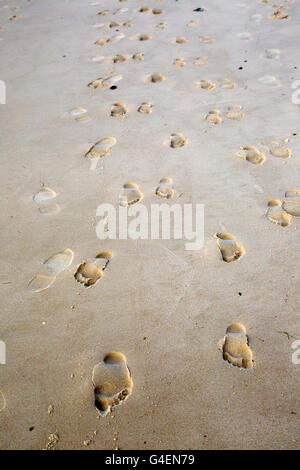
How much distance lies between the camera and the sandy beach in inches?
38.9

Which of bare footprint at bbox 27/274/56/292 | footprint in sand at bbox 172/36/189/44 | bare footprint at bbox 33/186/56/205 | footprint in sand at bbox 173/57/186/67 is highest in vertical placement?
footprint in sand at bbox 172/36/189/44

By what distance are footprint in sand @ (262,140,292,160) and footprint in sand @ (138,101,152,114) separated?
0.77 metres

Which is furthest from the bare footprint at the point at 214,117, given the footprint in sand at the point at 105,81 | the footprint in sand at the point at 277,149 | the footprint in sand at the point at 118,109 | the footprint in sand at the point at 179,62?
the footprint in sand at the point at 105,81

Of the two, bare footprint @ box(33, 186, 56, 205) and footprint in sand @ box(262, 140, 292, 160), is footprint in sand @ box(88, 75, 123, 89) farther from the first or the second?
footprint in sand @ box(262, 140, 292, 160)

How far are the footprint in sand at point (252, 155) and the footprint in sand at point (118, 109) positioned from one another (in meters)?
0.82

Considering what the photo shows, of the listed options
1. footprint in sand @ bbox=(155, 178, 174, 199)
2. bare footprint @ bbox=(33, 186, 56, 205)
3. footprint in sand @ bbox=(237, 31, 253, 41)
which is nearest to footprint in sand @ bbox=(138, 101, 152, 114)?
footprint in sand @ bbox=(155, 178, 174, 199)

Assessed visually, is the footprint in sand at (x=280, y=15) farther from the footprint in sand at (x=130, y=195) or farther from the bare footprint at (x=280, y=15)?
the footprint in sand at (x=130, y=195)

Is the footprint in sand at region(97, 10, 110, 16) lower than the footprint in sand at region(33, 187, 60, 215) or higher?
higher

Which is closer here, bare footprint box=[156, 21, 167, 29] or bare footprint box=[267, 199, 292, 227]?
bare footprint box=[267, 199, 292, 227]

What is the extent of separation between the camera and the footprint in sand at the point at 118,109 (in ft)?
6.97

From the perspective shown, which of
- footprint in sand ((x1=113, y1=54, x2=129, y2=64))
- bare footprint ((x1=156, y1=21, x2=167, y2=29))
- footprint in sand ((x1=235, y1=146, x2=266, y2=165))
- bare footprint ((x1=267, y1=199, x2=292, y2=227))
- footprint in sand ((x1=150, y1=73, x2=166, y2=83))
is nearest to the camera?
bare footprint ((x1=267, y1=199, x2=292, y2=227))

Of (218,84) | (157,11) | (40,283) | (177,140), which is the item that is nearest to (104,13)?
(157,11)

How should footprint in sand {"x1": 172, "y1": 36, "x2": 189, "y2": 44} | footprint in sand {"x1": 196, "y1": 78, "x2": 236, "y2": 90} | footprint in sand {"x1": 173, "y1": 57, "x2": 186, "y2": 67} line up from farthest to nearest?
footprint in sand {"x1": 172, "y1": 36, "x2": 189, "y2": 44}, footprint in sand {"x1": 173, "y1": 57, "x2": 186, "y2": 67}, footprint in sand {"x1": 196, "y1": 78, "x2": 236, "y2": 90}

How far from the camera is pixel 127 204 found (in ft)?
5.16
